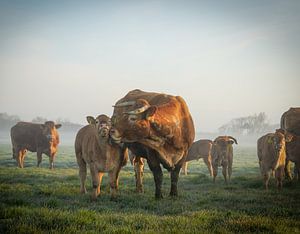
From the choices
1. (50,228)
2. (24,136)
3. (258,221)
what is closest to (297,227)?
(258,221)

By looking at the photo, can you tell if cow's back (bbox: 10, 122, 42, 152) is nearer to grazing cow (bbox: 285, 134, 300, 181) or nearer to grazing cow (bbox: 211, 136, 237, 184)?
grazing cow (bbox: 211, 136, 237, 184)

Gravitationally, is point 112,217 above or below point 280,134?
below

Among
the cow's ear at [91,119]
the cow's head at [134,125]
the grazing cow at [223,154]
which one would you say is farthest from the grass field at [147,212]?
the grazing cow at [223,154]

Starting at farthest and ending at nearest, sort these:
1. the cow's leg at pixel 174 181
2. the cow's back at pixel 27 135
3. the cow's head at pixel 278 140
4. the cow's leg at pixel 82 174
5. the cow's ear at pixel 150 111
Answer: the cow's back at pixel 27 135 < the cow's head at pixel 278 140 < the cow's leg at pixel 82 174 < the cow's leg at pixel 174 181 < the cow's ear at pixel 150 111

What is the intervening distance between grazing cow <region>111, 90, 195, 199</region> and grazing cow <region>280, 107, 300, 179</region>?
4539 mm

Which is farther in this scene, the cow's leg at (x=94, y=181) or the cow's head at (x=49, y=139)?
the cow's head at (x=49, y=139)

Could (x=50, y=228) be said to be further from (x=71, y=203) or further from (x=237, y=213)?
(x=237, y=213)

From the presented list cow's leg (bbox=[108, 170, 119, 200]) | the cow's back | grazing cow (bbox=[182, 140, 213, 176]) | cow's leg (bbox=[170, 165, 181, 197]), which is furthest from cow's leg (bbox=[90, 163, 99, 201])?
the cow's back

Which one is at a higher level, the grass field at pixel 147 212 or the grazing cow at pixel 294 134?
the grazing cow at pixel 294 134

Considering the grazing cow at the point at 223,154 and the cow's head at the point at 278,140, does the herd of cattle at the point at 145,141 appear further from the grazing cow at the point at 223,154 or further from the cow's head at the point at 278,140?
the grazing cow at the point at 223,154

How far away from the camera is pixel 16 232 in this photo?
16.1 feet

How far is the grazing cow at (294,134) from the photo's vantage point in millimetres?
11930

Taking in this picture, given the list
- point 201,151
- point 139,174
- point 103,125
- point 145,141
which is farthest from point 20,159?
point 145,141

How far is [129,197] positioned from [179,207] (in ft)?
5.51
